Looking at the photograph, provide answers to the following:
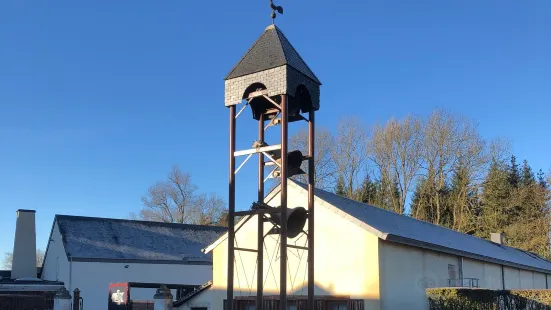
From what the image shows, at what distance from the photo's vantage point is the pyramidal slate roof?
1129 cm

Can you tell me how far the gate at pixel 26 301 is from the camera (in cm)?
2278

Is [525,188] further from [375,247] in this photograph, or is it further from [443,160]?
[375,247]

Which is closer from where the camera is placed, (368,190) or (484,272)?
(484,272)

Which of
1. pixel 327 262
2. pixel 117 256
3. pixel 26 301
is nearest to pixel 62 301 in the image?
pixel 26 301

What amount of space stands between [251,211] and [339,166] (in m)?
29.8

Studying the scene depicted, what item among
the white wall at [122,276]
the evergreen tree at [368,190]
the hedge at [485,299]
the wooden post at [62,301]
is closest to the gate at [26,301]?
the white wall at [122,276]

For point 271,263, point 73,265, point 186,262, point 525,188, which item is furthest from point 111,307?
point 525,188

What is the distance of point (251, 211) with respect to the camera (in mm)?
11148

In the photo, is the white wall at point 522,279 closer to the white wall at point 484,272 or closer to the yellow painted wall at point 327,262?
the white wall at point 484,272

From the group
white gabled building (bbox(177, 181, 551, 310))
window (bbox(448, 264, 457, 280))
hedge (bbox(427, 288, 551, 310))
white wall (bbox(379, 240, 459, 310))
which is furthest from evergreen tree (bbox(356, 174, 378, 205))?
hedge (bbox(427, 288, 551, 310))

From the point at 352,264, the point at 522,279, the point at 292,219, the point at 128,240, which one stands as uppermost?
the point at 128,240

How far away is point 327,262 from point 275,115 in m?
6.15

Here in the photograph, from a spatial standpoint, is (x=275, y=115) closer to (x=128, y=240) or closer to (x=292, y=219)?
(x=292, y=219)

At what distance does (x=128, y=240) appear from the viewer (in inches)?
1255
